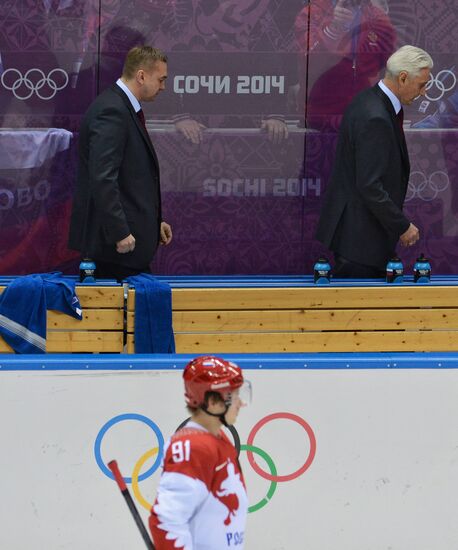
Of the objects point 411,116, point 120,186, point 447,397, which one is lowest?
point 447,397

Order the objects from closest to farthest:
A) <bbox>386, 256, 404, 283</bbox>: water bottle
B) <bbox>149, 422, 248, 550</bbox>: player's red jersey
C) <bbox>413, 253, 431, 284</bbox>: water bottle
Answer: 1. <bbox>149, 422, 248, 550</bbox>: player's red jersey
2. <bbox>386, 256, 404, 283</bbox>: water bottle
3. <bbox>413, 253, 431, 284</bbox>: water bottle

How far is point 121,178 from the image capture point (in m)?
7.76

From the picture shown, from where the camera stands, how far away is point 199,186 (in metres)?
9.08

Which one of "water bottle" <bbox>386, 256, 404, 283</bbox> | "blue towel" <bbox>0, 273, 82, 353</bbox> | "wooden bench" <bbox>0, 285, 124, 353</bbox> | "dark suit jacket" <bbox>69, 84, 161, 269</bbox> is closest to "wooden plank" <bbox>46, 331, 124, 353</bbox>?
"wooden bench" <bbox>0, 285, 124, 353</bbox>

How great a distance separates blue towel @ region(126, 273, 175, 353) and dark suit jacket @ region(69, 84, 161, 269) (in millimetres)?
397

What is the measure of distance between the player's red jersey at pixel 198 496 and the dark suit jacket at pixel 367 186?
3847 millimetres

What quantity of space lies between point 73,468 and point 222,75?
3918 millimetres

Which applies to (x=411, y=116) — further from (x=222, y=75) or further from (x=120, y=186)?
(x=120, y=186)

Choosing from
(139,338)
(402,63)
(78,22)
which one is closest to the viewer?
(139,338)

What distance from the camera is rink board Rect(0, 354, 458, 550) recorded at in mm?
5859

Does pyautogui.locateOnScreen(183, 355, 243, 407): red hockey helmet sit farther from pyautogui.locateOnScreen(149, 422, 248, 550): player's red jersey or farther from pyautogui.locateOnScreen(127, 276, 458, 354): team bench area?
pyautogui.locateOnScreen(127, 276, 458, 354): team bench area

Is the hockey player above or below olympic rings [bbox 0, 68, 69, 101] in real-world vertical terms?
below

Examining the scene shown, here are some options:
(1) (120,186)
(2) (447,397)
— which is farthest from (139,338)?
(2) (447,397)

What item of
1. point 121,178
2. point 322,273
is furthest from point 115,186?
point 322,273
